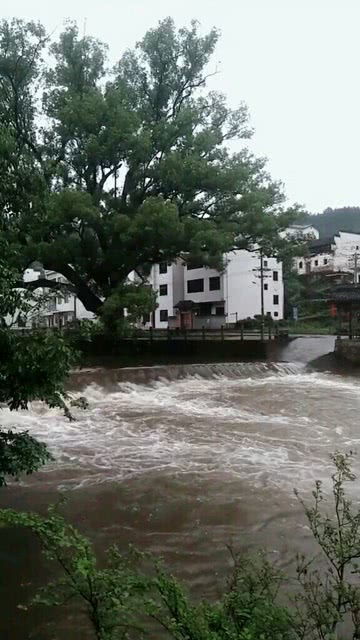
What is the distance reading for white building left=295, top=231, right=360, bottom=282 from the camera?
42.9m

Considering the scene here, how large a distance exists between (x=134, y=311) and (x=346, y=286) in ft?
40.9

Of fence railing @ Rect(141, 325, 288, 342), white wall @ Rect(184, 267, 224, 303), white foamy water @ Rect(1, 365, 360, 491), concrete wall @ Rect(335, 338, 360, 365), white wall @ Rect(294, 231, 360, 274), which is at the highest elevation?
white wall @ Rect(294, 231, 360, 274)

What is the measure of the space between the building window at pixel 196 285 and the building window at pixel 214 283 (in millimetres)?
1114

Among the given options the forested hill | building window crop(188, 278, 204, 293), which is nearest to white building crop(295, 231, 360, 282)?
building window crop(188, 278, 204, 293)

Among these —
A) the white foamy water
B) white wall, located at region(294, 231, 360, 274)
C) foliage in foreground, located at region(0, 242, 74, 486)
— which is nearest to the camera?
foliage in foreground, located at region(0, 242, 74, 486)

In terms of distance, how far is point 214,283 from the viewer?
124ft

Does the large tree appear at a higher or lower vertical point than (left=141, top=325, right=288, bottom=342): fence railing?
higher

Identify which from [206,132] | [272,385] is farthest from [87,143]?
[272,385]

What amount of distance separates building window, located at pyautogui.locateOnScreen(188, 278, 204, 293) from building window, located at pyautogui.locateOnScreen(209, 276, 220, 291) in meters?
1.11

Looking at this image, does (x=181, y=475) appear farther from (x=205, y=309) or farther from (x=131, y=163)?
(x=205, y=309)

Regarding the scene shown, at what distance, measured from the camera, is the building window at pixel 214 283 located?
37.3 metres

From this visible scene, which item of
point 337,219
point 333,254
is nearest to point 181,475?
point 333,254

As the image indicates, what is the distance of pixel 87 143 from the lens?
762 inches

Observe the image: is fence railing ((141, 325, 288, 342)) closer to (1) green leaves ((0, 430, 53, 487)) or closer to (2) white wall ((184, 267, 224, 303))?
(2) white wall ((184, 267, 224, 303))
